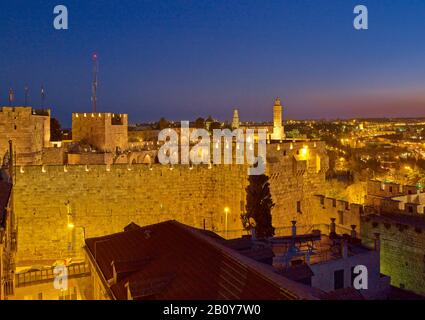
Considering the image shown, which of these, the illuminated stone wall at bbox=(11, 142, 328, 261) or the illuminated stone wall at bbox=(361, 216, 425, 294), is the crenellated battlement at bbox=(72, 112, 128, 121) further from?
the illuminated stone wall at bbox=(361, 216, 425, 294)

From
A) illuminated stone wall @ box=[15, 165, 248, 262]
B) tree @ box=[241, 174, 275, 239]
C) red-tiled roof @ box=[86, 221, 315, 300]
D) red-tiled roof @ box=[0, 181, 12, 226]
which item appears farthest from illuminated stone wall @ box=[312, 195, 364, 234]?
red-tiled roof @ box=[0, 181, 12, 226]

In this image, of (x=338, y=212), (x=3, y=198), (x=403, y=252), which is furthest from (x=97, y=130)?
(x=403, y=252)

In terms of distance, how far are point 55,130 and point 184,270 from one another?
1483 inches

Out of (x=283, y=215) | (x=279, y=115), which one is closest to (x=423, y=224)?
(x=283, y=215)

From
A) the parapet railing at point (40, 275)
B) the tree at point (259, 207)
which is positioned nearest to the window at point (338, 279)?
the tree at point (259, 207)

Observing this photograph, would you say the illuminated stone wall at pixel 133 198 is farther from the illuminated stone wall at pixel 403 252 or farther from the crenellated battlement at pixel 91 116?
the crenellated battlement at pixel 91 116

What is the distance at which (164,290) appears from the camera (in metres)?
7.86

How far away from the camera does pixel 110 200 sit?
1880 centimetres

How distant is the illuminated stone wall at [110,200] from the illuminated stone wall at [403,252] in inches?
217

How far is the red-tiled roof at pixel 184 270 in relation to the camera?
695cm
